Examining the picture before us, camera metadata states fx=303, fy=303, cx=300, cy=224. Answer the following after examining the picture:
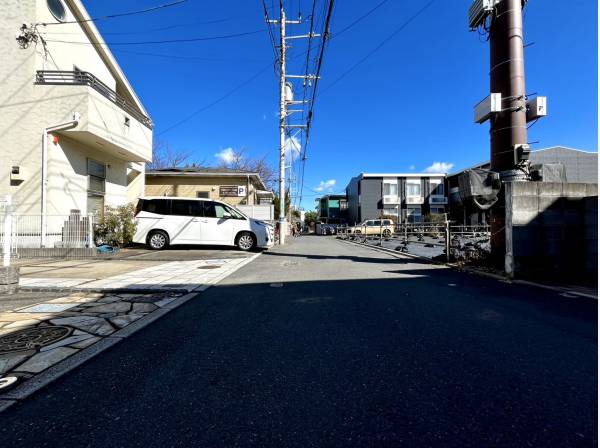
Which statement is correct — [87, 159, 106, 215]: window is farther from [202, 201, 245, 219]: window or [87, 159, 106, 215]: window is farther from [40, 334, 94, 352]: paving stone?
[40, 334, 94, 352]: paving stone

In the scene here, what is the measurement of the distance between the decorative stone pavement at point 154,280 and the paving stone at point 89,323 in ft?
4.80

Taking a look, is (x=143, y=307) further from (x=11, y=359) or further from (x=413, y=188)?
(x=413, y=188)

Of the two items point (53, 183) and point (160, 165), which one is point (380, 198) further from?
point (53, 183)

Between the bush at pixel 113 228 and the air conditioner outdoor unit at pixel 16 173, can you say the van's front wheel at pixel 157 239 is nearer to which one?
the bush at pixel 113 228

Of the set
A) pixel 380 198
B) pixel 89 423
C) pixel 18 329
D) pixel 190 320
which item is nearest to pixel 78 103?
pixel 18 329

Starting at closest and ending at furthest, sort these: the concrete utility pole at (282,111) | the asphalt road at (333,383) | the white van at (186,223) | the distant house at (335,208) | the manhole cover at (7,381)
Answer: the asphalt road at (333,383)
the manhole cover at (7,381)
the white van at (186,223)
the concrete utility pole at (282,111)
the distant house at (335,208)

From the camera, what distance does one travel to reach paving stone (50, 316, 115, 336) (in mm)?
3131

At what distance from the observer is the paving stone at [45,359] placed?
91.3 inches

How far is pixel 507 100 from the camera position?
721 cm

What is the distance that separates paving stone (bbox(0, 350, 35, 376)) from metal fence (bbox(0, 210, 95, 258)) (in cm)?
760

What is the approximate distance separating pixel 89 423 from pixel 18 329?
2245 mm

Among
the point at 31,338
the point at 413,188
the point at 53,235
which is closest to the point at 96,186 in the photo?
the point at 53,235

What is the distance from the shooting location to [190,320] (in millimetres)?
3477

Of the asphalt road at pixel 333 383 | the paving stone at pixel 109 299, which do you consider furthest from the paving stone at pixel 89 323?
the paving stone at pixel 109 299
